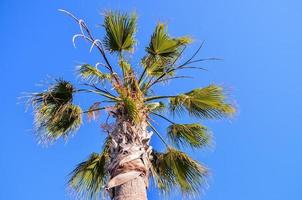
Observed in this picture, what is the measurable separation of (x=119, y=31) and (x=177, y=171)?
2918mm

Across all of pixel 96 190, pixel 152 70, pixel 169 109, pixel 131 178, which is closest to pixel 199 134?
pixel 169 109

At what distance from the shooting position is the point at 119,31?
8.36m

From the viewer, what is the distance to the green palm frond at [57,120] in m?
7.63

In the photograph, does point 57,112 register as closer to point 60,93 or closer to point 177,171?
point 60,93

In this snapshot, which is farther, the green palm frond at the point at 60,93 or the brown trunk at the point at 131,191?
the green palm frond at the point at 60,93

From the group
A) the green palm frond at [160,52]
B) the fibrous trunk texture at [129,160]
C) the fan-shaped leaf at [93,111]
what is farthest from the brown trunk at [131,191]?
the green palm frond at [160,52]

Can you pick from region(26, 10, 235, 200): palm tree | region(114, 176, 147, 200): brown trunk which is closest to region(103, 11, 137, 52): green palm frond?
region(26, 10, 235, 200): palm tree

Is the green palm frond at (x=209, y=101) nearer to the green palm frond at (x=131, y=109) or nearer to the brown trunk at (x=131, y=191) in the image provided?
the green palm frond at (x=131, y=109)

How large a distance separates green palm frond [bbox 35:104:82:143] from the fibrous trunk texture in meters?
1.27

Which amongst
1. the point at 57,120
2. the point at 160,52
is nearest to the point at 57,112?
the point at 57,120

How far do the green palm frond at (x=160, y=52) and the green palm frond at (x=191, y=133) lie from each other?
114cm

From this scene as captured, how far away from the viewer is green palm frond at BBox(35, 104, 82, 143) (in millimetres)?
7633

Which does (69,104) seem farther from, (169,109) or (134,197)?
(134,197)

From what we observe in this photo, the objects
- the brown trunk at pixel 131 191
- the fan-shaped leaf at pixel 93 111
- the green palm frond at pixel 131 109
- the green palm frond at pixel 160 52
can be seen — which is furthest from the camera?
the green palm frond at pixel 160 52
